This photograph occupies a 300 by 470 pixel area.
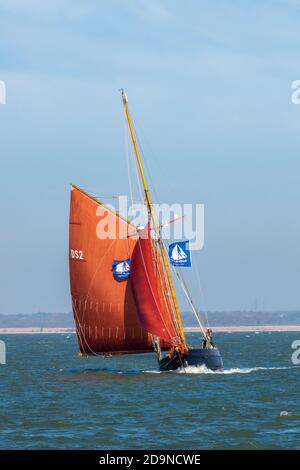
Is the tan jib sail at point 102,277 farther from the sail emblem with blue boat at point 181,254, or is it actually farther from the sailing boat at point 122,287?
the sail emblem with blue boat at point 181,254

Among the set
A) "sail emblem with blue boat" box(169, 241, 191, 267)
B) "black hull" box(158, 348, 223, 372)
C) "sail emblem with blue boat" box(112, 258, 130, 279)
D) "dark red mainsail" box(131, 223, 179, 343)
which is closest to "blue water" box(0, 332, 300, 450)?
"black hull" box(158, 348, 223, 372)

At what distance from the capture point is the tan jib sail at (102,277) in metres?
79.0

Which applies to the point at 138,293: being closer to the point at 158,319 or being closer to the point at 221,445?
the point at 158,319

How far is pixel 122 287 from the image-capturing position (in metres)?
79.6

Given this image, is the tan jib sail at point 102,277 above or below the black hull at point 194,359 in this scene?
above

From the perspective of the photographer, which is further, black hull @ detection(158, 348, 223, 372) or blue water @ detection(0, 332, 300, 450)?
black hull @ detection(158, 348, 223, 372)

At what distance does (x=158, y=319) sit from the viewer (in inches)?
3071

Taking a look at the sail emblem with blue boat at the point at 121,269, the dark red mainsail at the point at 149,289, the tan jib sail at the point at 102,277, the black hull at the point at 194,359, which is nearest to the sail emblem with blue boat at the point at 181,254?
the dark red mainsail at the point at 149,289

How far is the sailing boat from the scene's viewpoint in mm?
78250

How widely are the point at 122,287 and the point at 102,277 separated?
155 cm

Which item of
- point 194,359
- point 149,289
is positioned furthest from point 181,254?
point 194,359

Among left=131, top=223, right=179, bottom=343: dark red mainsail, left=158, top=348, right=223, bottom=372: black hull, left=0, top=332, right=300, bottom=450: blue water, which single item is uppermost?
left=131, top=223, right=179, bottom=343: dark red mainsail

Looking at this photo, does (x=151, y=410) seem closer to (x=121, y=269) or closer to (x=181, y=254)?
(x=181, y=254)

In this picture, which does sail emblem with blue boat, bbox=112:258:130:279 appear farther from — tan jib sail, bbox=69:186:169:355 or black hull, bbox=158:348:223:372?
black hull, bbox=158:348:223:372
